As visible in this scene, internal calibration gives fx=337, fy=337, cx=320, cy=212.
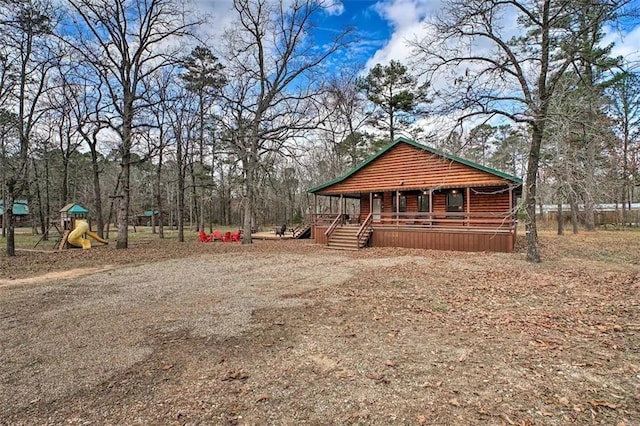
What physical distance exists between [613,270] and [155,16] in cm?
2024

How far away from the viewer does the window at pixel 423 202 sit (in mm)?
18656

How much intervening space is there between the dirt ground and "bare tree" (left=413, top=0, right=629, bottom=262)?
5.17 meters

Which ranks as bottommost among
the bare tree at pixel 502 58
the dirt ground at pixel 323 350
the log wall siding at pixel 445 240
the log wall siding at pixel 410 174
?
the dirt ground at pixel 323 350

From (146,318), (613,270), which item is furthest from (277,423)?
(613,270)

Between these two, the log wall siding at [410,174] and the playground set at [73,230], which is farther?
the log wall siding at [410,174]

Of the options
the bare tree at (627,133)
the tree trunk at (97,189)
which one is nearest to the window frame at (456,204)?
the bare tree at (627,133)

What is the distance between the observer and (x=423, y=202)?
18812 mm

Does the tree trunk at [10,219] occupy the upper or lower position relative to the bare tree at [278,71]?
lower

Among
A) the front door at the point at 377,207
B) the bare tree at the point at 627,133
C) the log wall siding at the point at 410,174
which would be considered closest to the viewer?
the log wall siding at the point at 410,174

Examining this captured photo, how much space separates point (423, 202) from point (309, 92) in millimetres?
8707

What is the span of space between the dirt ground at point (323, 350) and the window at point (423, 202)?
10.2m

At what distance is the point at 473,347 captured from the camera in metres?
4.26

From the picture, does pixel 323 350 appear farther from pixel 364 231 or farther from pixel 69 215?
pixel 69 215

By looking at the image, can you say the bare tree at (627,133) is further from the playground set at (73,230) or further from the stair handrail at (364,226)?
the playground set at (73,230)
